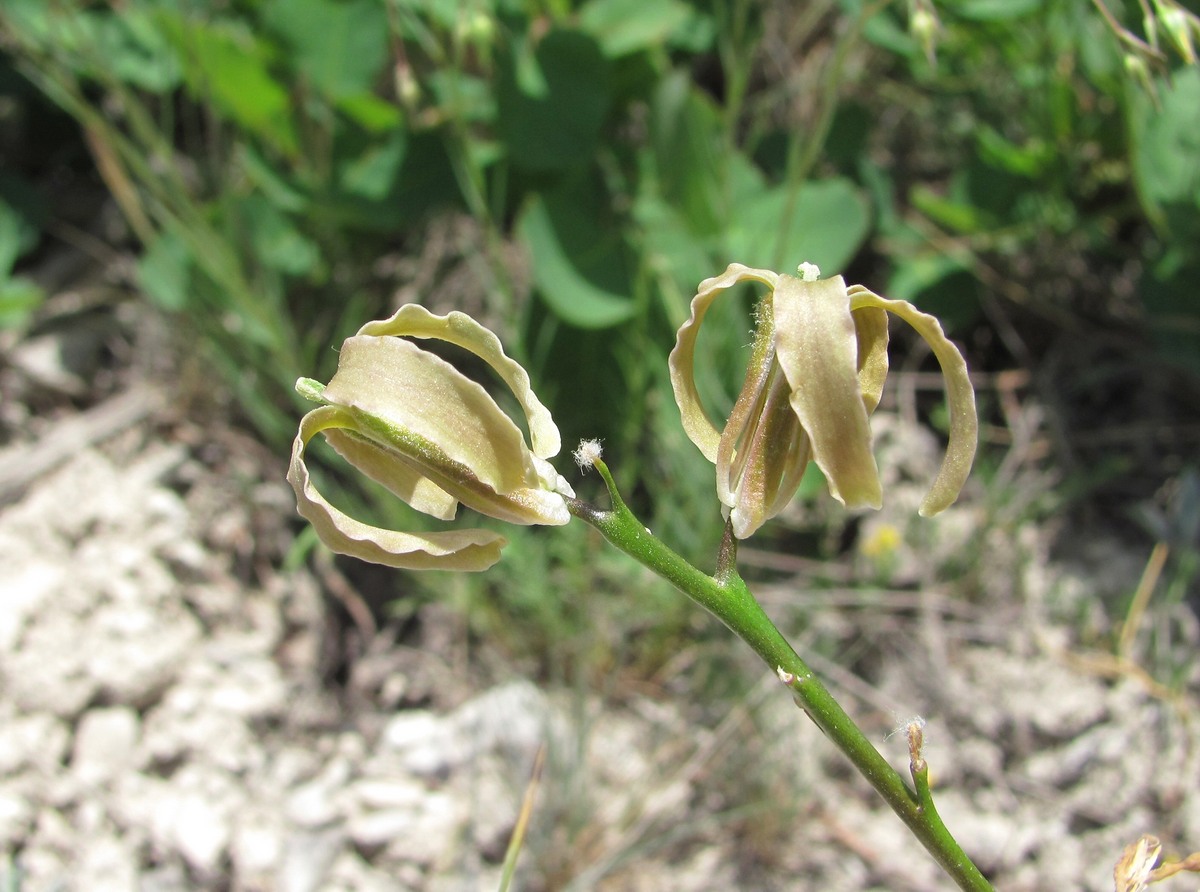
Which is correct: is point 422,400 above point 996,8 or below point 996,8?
above

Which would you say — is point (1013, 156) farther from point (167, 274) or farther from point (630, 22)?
point (167, 274)

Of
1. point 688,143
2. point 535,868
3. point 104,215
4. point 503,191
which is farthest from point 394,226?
point 535,868

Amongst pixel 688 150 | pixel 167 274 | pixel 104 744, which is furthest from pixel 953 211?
pixel 104 744

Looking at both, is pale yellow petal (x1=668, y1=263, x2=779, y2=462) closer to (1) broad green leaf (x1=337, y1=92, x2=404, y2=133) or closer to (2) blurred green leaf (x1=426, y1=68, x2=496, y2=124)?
(2) blurred green leaf (x1=426, y1=68, x2=496, y2=124)

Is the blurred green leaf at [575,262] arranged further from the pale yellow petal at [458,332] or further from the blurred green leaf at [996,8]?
the pale yellow petal at [458,332]

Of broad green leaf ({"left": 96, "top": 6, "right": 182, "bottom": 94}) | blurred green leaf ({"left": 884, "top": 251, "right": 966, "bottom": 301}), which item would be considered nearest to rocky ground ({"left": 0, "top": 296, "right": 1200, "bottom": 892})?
blurred green leaf ({"left": 884, "top": 251, "right": 966, "bottom": 301})

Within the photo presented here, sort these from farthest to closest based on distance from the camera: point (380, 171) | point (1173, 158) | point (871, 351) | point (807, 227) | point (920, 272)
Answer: point (920, 272) < point (380, 171) < point (807, 227) < point (1173, 158) < point (871, 351)

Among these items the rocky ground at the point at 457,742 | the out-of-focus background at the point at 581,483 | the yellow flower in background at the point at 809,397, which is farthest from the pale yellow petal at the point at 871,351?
the rocky ground at the point at 457,742
